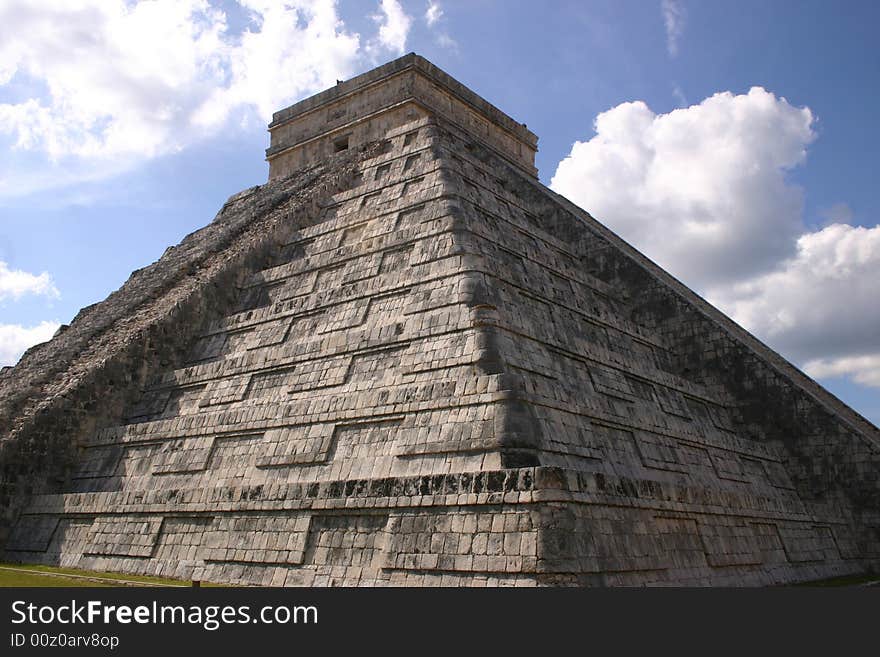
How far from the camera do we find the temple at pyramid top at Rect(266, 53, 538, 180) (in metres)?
19.8

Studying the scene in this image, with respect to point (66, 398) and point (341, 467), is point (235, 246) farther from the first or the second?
point (341, 467)

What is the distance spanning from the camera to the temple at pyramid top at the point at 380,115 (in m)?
19.8

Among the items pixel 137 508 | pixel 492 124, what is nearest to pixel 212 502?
pixel 137 508

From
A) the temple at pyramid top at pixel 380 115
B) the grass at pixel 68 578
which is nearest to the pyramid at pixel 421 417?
the grass at pixel 68 578

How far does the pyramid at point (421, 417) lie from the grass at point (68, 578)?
0.29 metres

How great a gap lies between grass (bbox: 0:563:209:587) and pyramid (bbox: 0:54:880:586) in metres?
0.29

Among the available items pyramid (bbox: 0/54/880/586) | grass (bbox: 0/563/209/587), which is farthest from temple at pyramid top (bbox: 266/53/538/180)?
grass (bbox: 0/563/209/587)

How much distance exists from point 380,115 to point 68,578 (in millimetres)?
13445

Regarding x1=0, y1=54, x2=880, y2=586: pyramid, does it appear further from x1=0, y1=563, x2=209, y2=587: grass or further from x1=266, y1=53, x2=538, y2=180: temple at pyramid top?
x1=266, y1=53, x2=538, y2=180: temple at pyramid top

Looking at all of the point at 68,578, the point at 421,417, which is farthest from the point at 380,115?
the point at 68,578

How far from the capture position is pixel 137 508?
1114 cm

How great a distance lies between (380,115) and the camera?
19969mm

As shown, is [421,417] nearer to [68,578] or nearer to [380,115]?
[68,578]

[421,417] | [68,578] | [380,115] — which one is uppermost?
[380,115]
